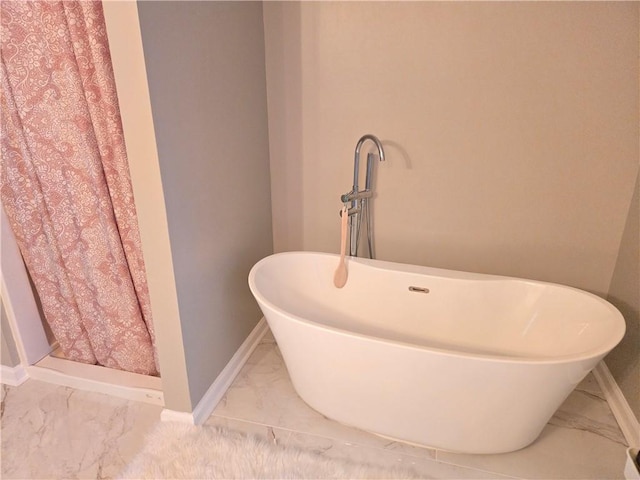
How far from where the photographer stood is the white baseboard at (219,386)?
72.6 inches

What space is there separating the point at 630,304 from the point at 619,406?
1.52 ft

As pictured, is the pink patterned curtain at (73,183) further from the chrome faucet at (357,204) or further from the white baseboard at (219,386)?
the chrome faucet at (357,204)

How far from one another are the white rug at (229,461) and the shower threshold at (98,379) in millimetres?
244

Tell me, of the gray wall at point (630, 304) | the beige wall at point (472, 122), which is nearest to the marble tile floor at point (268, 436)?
the gray wall at point (630, 304)

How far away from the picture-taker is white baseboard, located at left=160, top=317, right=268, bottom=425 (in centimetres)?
184

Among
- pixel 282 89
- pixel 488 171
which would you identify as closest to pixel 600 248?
pixel 488 171

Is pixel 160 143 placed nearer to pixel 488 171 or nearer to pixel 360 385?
pixel 360 385

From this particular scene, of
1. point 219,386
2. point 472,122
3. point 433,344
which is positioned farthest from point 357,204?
point 219,386

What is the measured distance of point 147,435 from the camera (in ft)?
5.93

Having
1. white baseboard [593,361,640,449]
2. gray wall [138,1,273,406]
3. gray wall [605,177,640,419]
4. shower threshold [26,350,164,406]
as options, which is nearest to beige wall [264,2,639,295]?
gray wall [605,177,640,419]

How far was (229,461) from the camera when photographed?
1.68m

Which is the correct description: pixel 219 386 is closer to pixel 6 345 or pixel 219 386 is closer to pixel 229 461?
pixel 229 461

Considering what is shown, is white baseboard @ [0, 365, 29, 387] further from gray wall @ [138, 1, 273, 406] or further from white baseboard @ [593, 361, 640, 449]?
white baseboard @ [593, 361, 640, 449]

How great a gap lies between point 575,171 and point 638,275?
540mm
